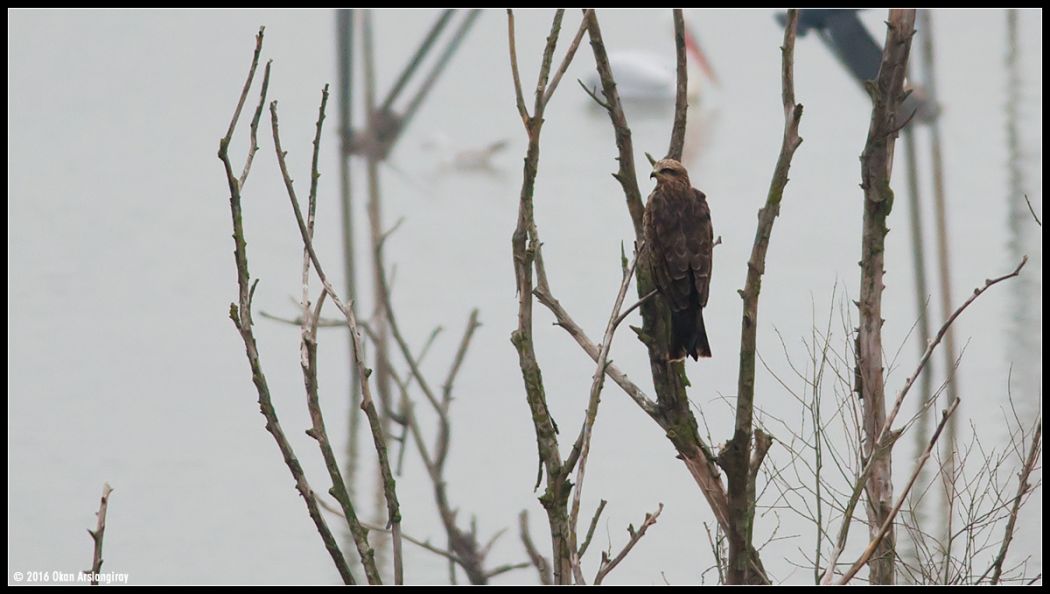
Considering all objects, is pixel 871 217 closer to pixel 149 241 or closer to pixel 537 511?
pixel 537 511

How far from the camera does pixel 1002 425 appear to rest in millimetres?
4602

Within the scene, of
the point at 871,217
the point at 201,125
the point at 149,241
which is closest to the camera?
the point at 871,217

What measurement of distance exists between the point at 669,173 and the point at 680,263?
162mm

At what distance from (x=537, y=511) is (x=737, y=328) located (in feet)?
4.00

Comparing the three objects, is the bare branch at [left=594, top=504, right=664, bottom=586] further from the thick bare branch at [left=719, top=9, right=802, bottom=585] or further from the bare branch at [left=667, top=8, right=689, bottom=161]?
the bare branch at [left=667, top=8, right=689, bottom=161]

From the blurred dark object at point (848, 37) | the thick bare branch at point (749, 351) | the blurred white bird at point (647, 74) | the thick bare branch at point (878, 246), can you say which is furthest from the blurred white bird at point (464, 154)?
the thick bare branch at point (749, 351)

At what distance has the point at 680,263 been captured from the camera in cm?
199

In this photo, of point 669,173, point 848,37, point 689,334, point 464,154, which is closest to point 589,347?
point 689,334

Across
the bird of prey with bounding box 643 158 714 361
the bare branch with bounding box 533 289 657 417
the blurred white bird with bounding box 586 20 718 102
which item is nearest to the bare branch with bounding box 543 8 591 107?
the bare branch with bounding box 533 289 657 417

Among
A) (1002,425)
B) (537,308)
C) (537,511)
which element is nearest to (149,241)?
(537,308)

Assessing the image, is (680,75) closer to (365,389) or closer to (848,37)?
(365,389)

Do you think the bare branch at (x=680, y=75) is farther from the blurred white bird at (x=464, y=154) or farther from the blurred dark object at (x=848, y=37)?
the blurred white bird at (x=464, y=154)

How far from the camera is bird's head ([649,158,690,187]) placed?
6.70 feet

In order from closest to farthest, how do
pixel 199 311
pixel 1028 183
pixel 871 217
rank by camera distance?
1. pixel 871 217
2. pixel 199 311
3. pixel 1028 183
